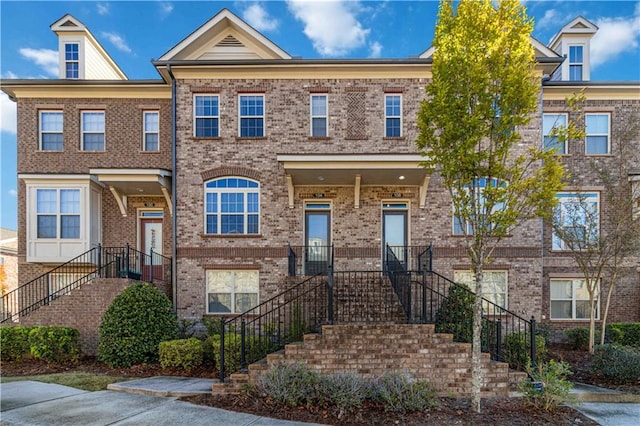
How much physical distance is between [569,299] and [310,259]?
9728mm

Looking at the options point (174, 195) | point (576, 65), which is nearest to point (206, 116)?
point (174, 195)

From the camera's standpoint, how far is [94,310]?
10758mm

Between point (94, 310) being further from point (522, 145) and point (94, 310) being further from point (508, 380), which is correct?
point (522, 145)

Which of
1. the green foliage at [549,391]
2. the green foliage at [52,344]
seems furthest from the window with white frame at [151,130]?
the green foliage at [549,391]

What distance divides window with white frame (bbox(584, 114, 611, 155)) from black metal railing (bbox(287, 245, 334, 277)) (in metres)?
10.6

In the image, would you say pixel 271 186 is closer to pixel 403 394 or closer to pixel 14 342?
pixel 403 394

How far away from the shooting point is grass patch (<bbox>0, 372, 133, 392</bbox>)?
8.10 metres

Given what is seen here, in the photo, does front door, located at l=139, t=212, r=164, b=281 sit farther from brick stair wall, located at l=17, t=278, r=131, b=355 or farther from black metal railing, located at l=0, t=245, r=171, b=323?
brick stair wall, located at l=17, t=278, r=131, b=355

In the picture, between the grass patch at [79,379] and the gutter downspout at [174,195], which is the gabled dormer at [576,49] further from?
the grass patch at [79,379]

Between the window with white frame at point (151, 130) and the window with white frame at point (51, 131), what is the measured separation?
307cm

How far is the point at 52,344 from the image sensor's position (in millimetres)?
10047

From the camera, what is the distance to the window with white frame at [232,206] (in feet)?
41.0

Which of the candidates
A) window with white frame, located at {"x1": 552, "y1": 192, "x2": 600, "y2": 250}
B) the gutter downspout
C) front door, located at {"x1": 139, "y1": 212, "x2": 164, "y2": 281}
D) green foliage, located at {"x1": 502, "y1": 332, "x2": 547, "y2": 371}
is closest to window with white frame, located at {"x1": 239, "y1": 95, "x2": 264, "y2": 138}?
the gutter downspout

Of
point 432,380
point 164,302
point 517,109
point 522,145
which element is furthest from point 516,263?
point 164,302
